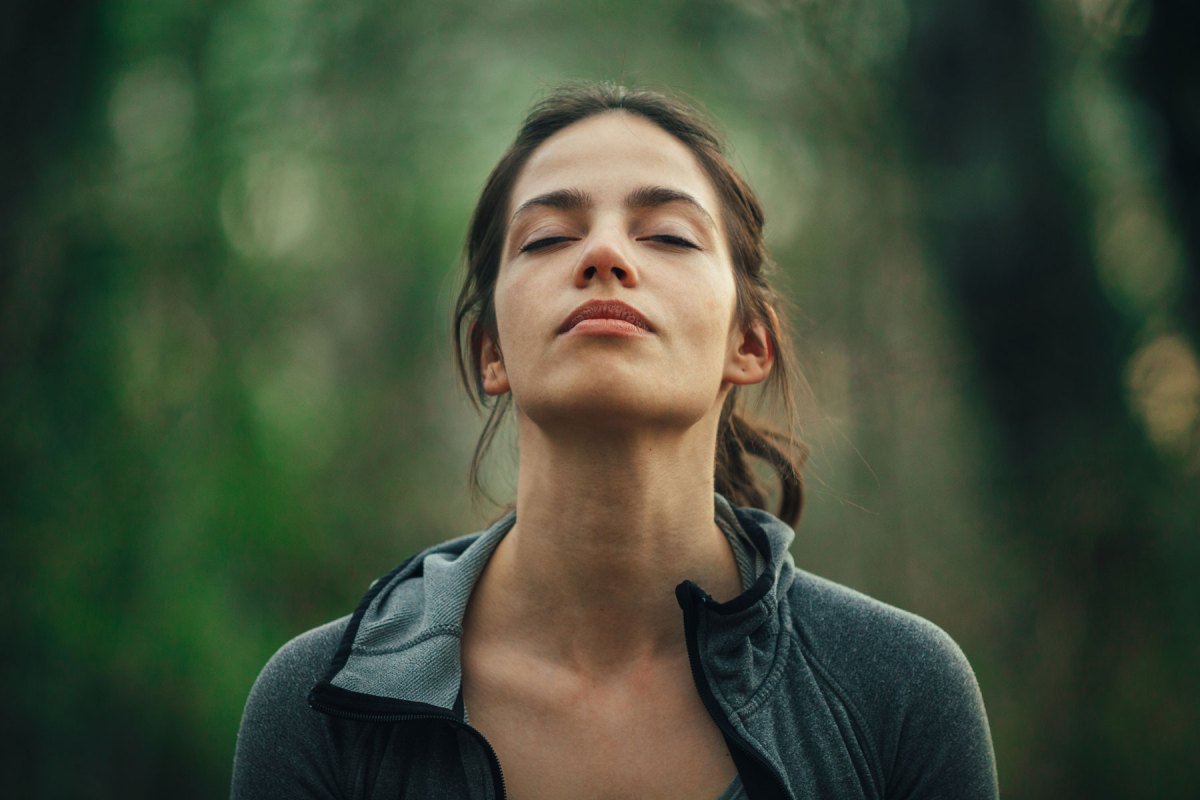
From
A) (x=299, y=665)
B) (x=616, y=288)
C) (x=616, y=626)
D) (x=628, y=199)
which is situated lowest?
(x=299, y=665)

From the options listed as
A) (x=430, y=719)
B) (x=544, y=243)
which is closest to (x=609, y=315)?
(x=544, y=243)

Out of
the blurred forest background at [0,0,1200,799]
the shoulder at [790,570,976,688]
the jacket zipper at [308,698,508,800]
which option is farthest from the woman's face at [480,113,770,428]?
the blurred forest background at [0,0,1200,799]

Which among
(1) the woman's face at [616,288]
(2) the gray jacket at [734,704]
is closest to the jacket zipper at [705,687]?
(2) the gray jacket at [734,704]

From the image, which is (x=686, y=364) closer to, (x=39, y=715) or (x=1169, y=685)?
(x=1169, y=685)

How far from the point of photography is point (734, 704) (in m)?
1.82

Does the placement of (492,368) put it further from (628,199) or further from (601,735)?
(601,735)

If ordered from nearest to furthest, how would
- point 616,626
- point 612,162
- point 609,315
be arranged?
1. point 609,315
2. point 616,626
3. point 612,162

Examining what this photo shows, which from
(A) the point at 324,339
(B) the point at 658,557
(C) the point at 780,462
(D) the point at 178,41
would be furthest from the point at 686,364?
(A) the point at 324,339

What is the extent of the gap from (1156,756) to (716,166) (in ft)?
12.4

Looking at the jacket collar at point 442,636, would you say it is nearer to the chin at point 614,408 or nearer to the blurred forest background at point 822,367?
the chin at point 614,408

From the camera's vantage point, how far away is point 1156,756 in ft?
14.8

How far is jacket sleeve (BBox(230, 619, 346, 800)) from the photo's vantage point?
1.85 meters

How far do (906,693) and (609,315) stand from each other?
895 millimetres

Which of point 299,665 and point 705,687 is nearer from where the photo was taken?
point 705,687
